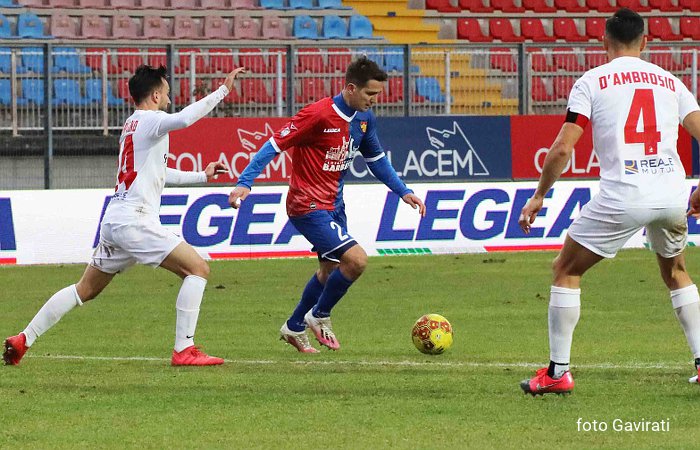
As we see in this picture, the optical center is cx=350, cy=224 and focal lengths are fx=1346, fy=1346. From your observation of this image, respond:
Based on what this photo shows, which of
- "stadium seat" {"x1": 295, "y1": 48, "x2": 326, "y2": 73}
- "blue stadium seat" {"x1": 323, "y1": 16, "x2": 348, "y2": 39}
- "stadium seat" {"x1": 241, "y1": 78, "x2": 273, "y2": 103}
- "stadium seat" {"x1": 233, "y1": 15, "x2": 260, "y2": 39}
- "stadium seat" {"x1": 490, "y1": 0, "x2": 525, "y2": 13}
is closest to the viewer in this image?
"stadium seat" {"x1": 295, "y1": 48, "x2": 326, "y2": 73}

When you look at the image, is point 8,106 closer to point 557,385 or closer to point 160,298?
point 160,298

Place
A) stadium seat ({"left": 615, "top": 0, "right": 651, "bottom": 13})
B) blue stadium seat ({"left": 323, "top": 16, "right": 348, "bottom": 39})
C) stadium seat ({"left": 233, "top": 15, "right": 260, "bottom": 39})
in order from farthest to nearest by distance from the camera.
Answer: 1. stadium seat ({"left": 615, "top": 0, "right": 651, "bottom": 13})
2. blue stadium seat ({"left": 323, "top": 16, "right": 348, "bottom": 39})
3. stadium seat ({"left": 233, "top": 15, "right": 260, "bottom": 39})

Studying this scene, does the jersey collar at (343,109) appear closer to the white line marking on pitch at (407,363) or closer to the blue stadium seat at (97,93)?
the white line marking on pitch at (407,363)

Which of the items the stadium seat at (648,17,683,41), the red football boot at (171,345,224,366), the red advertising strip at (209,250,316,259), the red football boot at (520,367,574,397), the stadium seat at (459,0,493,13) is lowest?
the red advertising strip at (209,250,316,259)

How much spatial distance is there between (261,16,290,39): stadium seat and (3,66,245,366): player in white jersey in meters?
16.7

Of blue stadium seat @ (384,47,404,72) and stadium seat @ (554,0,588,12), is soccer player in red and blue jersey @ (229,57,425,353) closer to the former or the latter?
blue stadium seat @ (384,47,404,72)

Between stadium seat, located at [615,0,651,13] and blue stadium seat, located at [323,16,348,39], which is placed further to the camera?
stadium seat, located at [615,0,651,13]

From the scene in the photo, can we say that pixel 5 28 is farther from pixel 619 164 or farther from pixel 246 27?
pixel 619 164

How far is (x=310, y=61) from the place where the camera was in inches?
800

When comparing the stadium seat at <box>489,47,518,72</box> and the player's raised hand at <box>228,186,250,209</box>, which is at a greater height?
the stadium seat at <box>489,47,518,72</box>

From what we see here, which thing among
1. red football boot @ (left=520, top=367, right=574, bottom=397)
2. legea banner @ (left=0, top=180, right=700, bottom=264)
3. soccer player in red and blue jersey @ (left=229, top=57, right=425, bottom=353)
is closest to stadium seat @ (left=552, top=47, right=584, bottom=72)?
legea banner @ (left=0, top=180, right=700, bottom=264)

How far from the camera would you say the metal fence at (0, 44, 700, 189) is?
1922cm

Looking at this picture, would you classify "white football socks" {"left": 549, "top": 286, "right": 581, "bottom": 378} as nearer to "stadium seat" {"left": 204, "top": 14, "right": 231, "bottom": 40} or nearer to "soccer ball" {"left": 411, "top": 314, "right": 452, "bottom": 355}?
"soccer ball" {"left": 411, "top": 314, "right": 452, "bottom": 355}

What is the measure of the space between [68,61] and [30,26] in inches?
189
